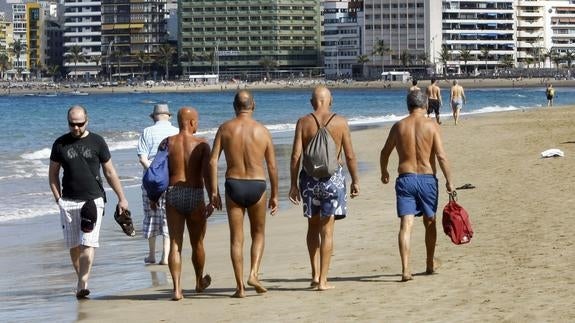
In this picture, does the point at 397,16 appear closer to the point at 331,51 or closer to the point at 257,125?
the point at 331,51

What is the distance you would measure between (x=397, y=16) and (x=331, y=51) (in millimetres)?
15403

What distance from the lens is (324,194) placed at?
9.34 meters

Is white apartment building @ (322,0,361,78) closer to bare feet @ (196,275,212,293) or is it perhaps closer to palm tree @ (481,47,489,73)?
palm tree @ (481,47,489,73)

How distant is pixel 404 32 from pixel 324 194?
7127 inches

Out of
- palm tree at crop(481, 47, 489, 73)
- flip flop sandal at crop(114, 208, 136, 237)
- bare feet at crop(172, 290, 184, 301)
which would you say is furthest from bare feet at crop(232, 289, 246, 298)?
palm tree at crop(481, 47, 489, 73)

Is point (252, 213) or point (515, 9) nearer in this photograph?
point (252, 213)

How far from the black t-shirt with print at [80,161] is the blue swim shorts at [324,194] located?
156 centimetres

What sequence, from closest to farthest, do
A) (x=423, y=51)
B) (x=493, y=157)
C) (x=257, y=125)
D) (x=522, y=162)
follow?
(x=257, y=125) < (x=522, y=162) < (x=493, y=157) < (x=423, y=51)

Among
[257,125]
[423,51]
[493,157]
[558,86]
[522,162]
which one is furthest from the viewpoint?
[423,51]

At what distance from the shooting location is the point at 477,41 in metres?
190

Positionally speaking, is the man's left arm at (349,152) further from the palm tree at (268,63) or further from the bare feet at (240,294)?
the palm tree at (268,63)

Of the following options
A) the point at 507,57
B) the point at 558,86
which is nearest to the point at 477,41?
the point at 507,57

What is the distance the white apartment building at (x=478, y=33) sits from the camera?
187625 millimetres

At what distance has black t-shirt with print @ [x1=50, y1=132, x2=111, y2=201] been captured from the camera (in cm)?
932
